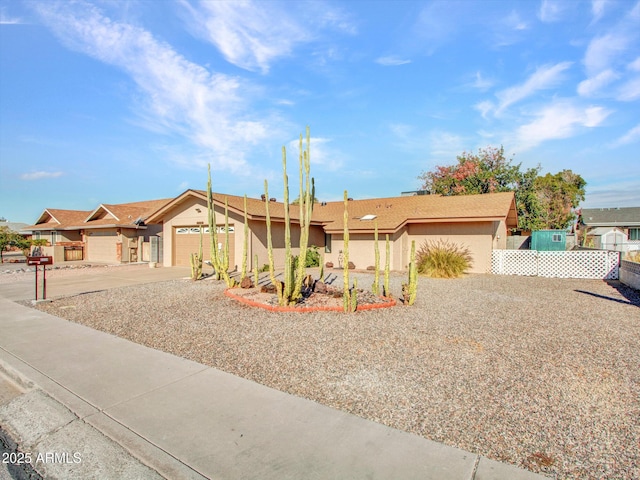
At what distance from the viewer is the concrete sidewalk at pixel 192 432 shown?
282 cm

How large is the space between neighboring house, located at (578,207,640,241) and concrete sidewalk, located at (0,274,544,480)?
4196 cm

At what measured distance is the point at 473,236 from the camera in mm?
17484

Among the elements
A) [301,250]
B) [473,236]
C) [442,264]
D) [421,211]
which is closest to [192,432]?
[301,250]

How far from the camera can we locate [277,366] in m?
4.99

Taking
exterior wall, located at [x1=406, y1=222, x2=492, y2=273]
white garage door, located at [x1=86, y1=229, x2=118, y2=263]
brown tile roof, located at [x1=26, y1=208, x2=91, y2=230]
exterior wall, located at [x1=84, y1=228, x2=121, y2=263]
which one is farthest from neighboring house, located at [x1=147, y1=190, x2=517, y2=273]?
brown tile roof, located at [x1=26, y1=208, x2=91, y2=230]

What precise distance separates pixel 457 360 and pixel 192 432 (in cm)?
364

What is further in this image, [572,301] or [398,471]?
[572,301]

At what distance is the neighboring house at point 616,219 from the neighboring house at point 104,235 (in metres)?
40.3

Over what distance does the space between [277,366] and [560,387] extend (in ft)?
11.5

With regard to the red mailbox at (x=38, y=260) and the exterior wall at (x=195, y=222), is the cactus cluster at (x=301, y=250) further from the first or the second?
the exterior wall at (x=195, y=222)

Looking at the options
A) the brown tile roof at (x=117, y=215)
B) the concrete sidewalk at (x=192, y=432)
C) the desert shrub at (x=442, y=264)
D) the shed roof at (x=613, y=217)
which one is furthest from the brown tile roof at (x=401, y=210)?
the shed roof at (x=613, y=217)

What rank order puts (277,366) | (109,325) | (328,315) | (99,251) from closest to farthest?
1. (277,366)
2. (109,325)
3. (328,315)
4. (99,251)

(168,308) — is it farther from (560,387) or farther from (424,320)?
(560,387)

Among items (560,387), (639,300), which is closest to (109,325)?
(560,387)
